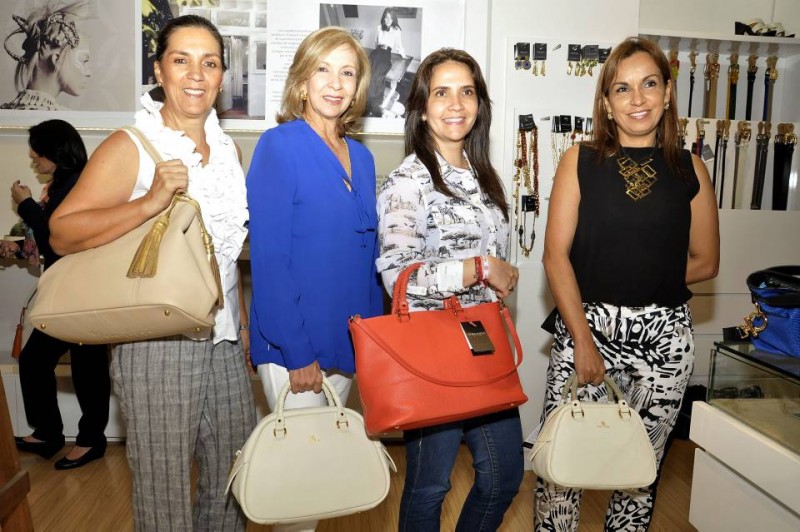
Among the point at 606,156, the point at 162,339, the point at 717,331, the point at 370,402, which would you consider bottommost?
the point at 717,331

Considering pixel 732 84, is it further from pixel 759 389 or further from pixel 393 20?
pixel 759 389

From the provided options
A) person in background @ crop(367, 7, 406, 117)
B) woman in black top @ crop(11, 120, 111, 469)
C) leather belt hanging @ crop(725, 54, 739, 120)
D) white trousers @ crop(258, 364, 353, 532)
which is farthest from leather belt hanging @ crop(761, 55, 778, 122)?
woman in black top @ crop(11, 120, 111, 469)

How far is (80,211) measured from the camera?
151cm

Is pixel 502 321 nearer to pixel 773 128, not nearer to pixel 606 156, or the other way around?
pixel 606 156

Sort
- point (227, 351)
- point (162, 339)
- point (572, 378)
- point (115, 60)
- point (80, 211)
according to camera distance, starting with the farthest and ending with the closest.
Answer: point (115, 60) → point (572, 378) → point (227, 351) → point (162, 339) → point (80, 211)

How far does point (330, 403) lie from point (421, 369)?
365 millimetres

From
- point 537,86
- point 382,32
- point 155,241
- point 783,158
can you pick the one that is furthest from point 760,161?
point 155,241

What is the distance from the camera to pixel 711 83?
374cm

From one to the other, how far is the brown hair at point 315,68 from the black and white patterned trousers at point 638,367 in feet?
2.83

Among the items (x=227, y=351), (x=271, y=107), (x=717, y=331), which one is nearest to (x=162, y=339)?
(x=227, y=351)

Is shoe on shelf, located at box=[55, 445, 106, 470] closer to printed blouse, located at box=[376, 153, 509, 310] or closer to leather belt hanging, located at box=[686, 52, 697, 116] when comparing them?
printed blouse, located at box=[376, 153, 509, 310]

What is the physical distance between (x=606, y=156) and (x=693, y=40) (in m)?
1.96

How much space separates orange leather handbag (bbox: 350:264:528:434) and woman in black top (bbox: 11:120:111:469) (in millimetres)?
2154

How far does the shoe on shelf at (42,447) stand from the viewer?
3355 millimetres
